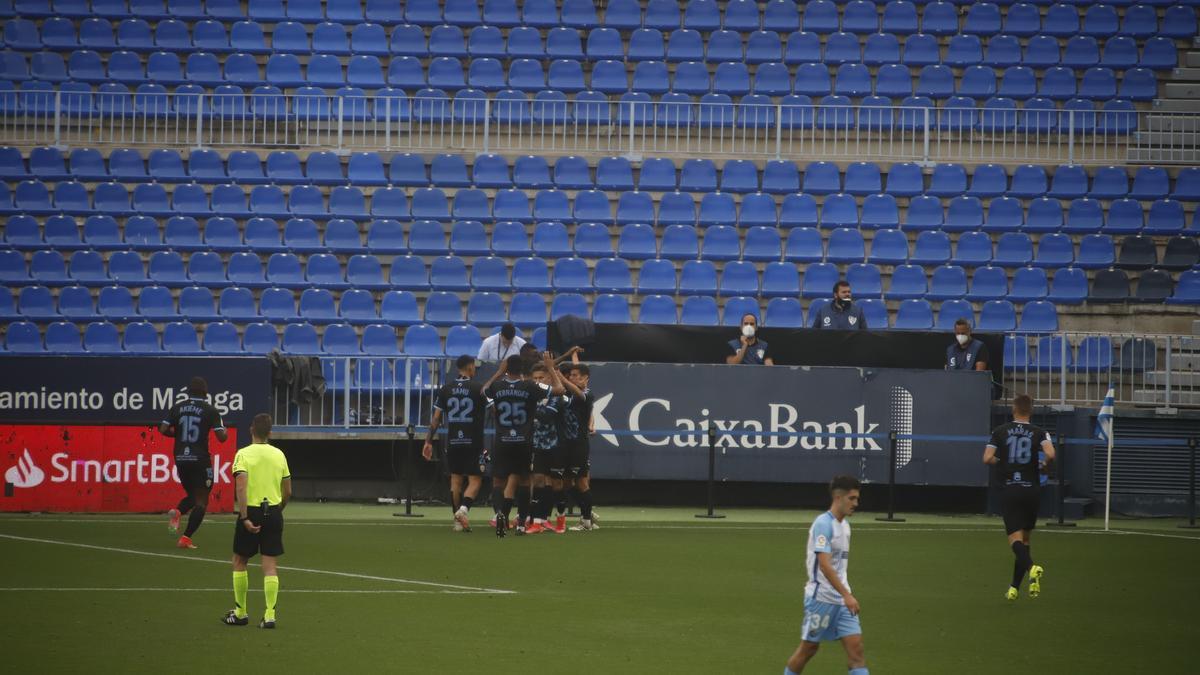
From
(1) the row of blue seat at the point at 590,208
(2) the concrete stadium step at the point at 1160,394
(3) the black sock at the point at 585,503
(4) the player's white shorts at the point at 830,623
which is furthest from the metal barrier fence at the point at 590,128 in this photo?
(4) the player's white shorts at the point at 830,623

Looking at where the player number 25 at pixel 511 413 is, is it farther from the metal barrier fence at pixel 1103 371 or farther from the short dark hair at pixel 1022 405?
the metal barrier fence at pixel 1103 371

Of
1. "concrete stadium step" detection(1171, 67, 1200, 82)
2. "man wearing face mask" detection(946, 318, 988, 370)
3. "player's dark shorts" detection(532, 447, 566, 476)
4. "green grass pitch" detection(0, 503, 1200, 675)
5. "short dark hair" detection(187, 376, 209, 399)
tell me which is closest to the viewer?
"green grass pitch" detection(0, 503, 1200, 675)

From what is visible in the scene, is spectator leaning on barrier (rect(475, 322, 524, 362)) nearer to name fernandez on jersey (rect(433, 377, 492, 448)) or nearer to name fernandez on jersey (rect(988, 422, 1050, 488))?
name fernandez on jersey (rect(433, 377, 492, 448))

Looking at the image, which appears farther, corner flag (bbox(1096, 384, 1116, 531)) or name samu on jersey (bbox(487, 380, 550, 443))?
corner flag (bbox(1096, 384, 1116, 531))

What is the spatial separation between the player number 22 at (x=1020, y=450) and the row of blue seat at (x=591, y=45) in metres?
17.0

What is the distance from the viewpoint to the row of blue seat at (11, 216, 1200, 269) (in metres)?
26.2

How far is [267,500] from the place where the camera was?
11211 millimetres

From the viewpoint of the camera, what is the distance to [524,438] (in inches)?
703

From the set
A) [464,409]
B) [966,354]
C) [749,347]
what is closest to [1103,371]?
[966,354]

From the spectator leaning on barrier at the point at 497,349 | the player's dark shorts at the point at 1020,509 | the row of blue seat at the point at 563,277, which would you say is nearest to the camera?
the player's dark shorts at the point at 1020,509

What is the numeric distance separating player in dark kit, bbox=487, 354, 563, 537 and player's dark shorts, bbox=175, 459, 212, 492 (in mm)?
3472

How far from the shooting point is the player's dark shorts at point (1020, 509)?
13.6m

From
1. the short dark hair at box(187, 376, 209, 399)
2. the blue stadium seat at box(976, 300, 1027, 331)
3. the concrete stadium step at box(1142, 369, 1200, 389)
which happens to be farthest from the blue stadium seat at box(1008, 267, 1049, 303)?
the short dark hair at box(187, 376, 209, 399)

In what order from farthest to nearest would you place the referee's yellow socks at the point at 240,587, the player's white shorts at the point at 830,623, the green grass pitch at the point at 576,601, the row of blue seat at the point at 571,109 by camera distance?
the row of blue seat at the point at 571,109
the referee's yellow socks at the point at 240,587
the green grass pitch at the point at 576,601
the player's white shorts at the point at 830,623
